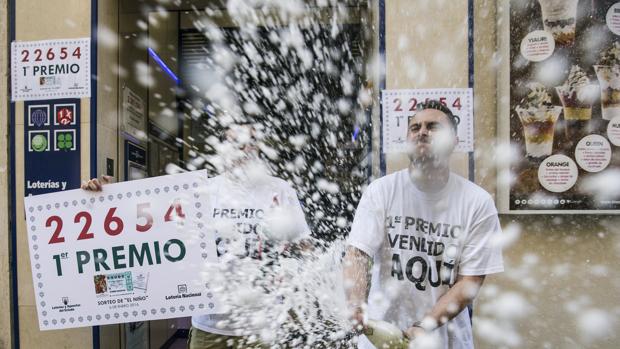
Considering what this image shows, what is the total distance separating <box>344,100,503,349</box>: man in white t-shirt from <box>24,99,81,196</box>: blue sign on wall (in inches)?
73.3

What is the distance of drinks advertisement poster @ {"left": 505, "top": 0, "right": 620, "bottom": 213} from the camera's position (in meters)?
2.94

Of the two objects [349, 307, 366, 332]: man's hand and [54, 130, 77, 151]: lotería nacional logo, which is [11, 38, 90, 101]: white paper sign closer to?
[54, 130, 77, 151]: lotería nacional logo

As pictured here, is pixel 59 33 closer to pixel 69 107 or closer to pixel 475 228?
pixel 69 107

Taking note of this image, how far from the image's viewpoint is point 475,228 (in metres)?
2.37

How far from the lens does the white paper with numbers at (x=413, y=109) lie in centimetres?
301

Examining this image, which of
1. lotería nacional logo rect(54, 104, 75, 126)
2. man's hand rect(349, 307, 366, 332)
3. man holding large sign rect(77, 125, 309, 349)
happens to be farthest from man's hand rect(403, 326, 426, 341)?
lotería nacional logo rect(54, 104, 75, 126)

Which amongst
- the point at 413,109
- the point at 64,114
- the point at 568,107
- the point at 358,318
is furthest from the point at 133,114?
the point at 568,107

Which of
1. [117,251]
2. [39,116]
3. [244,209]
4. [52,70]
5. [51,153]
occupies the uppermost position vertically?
[52,70]

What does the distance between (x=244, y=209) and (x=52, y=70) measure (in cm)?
157

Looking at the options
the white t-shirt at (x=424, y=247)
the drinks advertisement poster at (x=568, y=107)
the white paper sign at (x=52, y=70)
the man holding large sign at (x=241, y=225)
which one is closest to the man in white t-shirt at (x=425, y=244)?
the white t-shirt at (x=424, y=247)

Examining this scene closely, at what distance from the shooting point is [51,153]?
3.18 m

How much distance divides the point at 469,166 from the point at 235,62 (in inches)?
127

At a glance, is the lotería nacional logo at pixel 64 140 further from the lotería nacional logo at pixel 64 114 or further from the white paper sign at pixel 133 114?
the white paper sign at pixel 133 114

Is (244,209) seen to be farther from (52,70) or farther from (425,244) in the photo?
(52,70)
